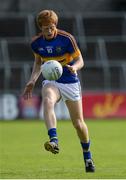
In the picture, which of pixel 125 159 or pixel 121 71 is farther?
pixel 121 71

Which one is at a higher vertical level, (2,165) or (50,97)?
(50,97)

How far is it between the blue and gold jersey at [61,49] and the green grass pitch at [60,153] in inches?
51.5

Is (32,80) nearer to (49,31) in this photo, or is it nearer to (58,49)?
(58,49)

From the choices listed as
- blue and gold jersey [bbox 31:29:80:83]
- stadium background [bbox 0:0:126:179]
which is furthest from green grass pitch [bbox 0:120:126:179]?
blue and gold jersey [bbox 31:29:80:83]

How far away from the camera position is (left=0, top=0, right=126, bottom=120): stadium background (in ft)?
85.6

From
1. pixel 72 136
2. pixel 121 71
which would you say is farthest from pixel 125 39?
pixel 72 136

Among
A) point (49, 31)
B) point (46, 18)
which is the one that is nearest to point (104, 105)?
point (49, 31)

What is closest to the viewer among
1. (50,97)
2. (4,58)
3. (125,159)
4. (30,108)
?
(50,97)

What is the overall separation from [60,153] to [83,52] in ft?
47.5

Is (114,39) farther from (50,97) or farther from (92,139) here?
(50,97)

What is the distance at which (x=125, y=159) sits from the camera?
13.3 m

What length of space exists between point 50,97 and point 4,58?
17065 millimetres

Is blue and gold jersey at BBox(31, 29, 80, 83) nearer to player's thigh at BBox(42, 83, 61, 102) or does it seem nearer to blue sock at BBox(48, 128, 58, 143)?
player's thigh at BBox(42, 83, 61, 102)

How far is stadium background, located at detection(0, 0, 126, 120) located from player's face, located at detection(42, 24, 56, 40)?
1480cm
